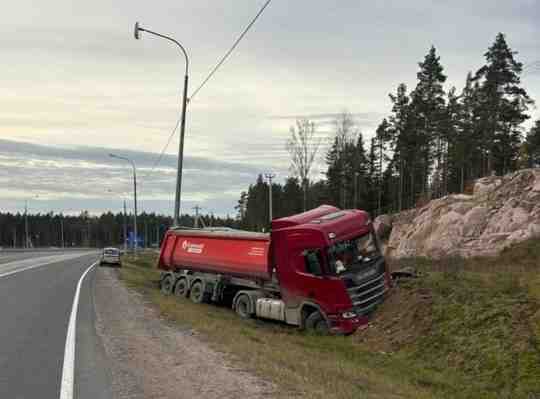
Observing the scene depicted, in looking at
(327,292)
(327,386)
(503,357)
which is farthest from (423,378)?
Answer: (327,292)

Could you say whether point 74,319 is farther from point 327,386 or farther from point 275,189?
point 275,189

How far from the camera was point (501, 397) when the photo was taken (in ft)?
29.4

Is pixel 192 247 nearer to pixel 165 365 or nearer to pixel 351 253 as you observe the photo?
pixel 351 253

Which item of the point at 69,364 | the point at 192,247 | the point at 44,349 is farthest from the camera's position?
the point at 192,247

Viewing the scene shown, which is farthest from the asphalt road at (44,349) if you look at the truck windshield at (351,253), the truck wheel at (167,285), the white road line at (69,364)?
the truck wheel at (167,285)

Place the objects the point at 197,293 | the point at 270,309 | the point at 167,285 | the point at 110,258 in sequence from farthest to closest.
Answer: the point at 110,258
the point at 167,285
the point at 197,293
the point at 270,309

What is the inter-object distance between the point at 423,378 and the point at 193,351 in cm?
418

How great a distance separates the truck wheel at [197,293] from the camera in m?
22.1

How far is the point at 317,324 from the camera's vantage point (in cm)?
1595

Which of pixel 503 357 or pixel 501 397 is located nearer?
pixel 501 397

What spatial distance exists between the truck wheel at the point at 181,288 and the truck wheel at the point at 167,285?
54 centimetres

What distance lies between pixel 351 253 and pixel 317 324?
218 centimetres

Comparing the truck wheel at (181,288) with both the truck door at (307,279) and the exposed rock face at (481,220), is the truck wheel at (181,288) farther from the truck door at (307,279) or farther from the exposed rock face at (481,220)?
the exposed rock face at (481,220)

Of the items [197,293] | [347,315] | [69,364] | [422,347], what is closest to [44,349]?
[69,364]
